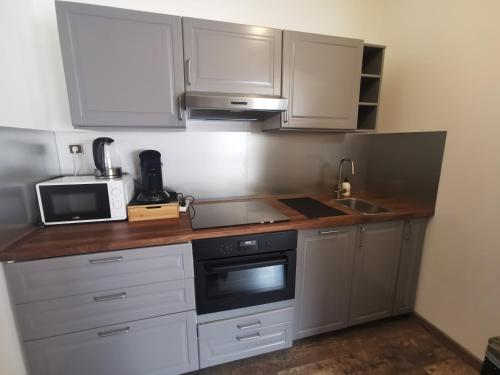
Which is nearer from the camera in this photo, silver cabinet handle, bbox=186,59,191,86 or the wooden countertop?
the wooden countertop

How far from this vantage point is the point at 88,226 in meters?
1.38

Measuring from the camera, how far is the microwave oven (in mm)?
1336

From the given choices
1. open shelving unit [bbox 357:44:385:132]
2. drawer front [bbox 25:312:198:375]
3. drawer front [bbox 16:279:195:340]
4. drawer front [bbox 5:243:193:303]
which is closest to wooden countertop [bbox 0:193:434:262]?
drawer front [bbox 5:243:193:303]

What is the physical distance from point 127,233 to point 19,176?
2.04 ft

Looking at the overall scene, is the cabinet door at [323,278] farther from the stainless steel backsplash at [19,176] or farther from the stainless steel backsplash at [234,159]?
the stainless steel backsplash at [19,176]

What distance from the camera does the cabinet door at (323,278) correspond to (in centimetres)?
152

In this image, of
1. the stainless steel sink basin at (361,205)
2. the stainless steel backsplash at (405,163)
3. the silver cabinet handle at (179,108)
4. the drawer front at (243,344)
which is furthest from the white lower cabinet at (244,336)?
the stainless steel backsplash at (405,163)

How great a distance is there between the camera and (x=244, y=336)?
1464 mm

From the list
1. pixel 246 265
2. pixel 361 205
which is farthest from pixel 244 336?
pixel 361 205

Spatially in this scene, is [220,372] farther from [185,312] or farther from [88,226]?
[88,226]

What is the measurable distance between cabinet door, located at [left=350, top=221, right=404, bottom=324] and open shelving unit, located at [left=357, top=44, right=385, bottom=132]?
822mm

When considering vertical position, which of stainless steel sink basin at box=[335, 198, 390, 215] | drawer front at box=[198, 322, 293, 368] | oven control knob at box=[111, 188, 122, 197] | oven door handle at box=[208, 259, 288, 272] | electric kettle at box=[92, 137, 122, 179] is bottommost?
drawer front at box=[198, 322, 293, 368]

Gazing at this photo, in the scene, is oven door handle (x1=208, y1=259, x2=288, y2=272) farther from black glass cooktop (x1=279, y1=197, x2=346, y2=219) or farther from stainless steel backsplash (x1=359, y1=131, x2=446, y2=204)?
stainless steel backsplash (x1=359, y1=131, x2=446, y2=204)

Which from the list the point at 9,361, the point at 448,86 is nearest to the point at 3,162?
the point at 9,361
